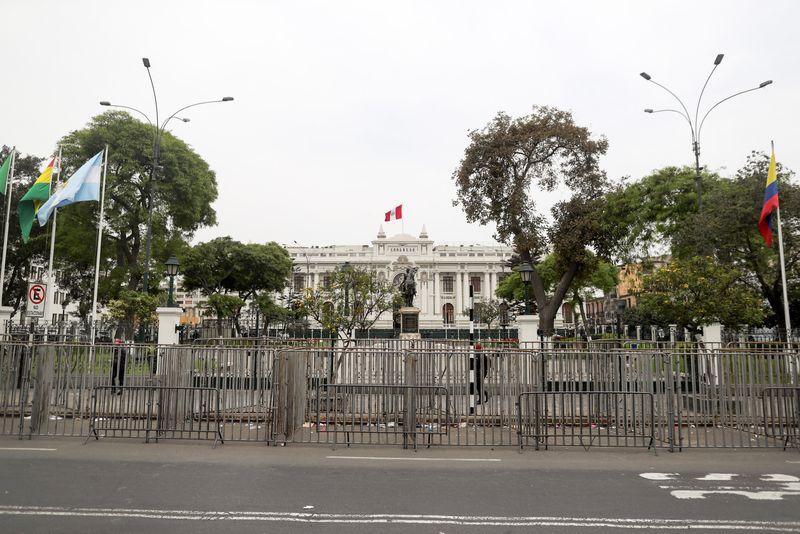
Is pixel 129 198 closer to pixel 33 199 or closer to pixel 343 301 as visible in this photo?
pixel 33 199

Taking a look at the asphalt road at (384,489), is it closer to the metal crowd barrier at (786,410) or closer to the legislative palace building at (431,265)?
the metal crowd barrier at (786,410)

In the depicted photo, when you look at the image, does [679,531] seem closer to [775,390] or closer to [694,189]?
[775,390]

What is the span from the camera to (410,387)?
9.34 meters

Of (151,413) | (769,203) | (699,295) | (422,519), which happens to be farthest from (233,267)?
(422,519)

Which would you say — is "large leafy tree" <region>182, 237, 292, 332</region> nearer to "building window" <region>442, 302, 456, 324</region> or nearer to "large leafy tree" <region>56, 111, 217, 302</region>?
"large leafy tree" <region>56, 111, 217, 302</region>

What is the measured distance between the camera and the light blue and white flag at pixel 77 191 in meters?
19.4

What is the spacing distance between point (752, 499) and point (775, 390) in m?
4.02

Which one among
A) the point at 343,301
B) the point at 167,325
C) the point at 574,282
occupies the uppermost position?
the point at 574,282

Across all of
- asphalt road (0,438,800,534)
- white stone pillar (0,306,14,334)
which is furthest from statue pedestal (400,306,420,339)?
asphalt road (0,438,800,534)

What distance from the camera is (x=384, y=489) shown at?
673cm

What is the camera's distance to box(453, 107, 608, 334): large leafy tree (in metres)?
28.1

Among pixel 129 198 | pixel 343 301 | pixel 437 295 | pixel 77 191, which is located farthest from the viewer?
pixel 437 295

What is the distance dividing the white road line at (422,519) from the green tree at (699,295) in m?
14.9

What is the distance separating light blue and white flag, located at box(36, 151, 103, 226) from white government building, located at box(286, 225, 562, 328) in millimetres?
60107
